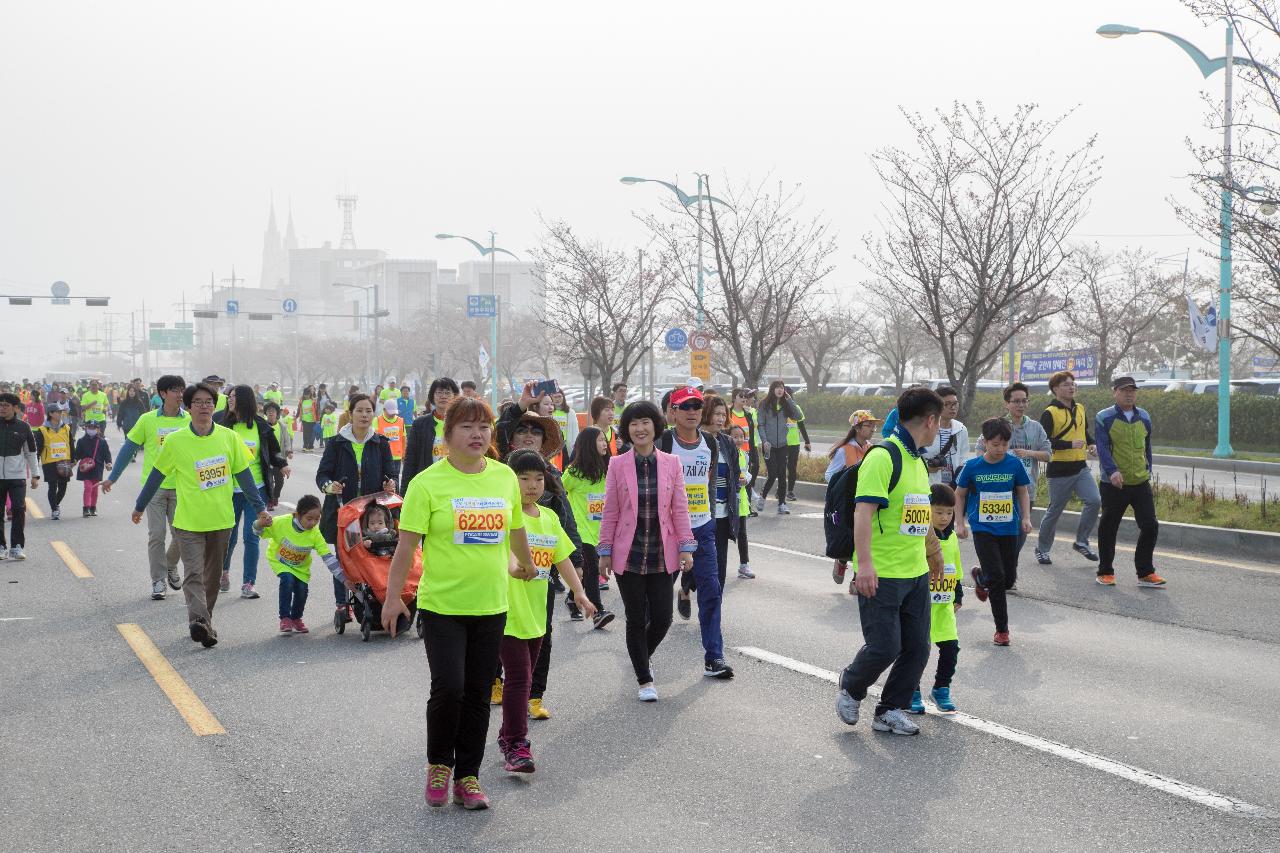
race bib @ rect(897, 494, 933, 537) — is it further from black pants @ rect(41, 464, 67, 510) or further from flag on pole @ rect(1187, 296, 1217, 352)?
flag on pole @ rect(1187, 296, 1217, 352)

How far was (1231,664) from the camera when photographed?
26.3 ft

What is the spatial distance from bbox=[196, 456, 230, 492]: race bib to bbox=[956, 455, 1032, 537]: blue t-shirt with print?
16.8 feet

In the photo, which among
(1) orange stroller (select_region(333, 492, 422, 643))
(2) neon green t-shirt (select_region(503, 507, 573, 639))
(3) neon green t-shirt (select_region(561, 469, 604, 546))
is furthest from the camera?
(3) neon green t-shirt (select_region(561, 469, 604, 546))

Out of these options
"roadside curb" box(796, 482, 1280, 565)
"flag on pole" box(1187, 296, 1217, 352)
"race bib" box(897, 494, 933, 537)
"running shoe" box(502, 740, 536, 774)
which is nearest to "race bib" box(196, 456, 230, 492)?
"running shoe" box(502, 740, 536, 774)

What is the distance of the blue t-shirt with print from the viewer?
28.9 feet

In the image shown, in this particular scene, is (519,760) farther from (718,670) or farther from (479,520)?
(718,670)

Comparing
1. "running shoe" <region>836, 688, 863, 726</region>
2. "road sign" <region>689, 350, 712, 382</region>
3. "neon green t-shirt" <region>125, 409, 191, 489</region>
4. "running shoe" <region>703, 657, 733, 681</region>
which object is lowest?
"running shoe" <region>703, 657, 733, 681</region>

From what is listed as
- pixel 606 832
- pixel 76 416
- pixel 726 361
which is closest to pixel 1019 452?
pixel 606 832

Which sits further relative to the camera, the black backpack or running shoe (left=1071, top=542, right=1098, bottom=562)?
running shoe (left=1071, top=542, right=1098, bottom=562)

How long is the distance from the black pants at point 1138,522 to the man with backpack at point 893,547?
549cm

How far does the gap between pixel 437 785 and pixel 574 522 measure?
185cm

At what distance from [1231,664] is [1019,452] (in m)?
4.44

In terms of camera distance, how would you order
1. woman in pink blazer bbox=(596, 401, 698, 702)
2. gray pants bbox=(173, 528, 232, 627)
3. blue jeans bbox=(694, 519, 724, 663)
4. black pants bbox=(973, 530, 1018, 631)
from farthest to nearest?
gray pants bbox=(173, 528, 232, 627)
black pants bbox=(973, 530, 1018, 631)
blue jeans bbox=(694, 519, 724, 663)
woman in pink blazer bbox=(596, 401, 698, 702)

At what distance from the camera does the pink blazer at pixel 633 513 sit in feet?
23.0
